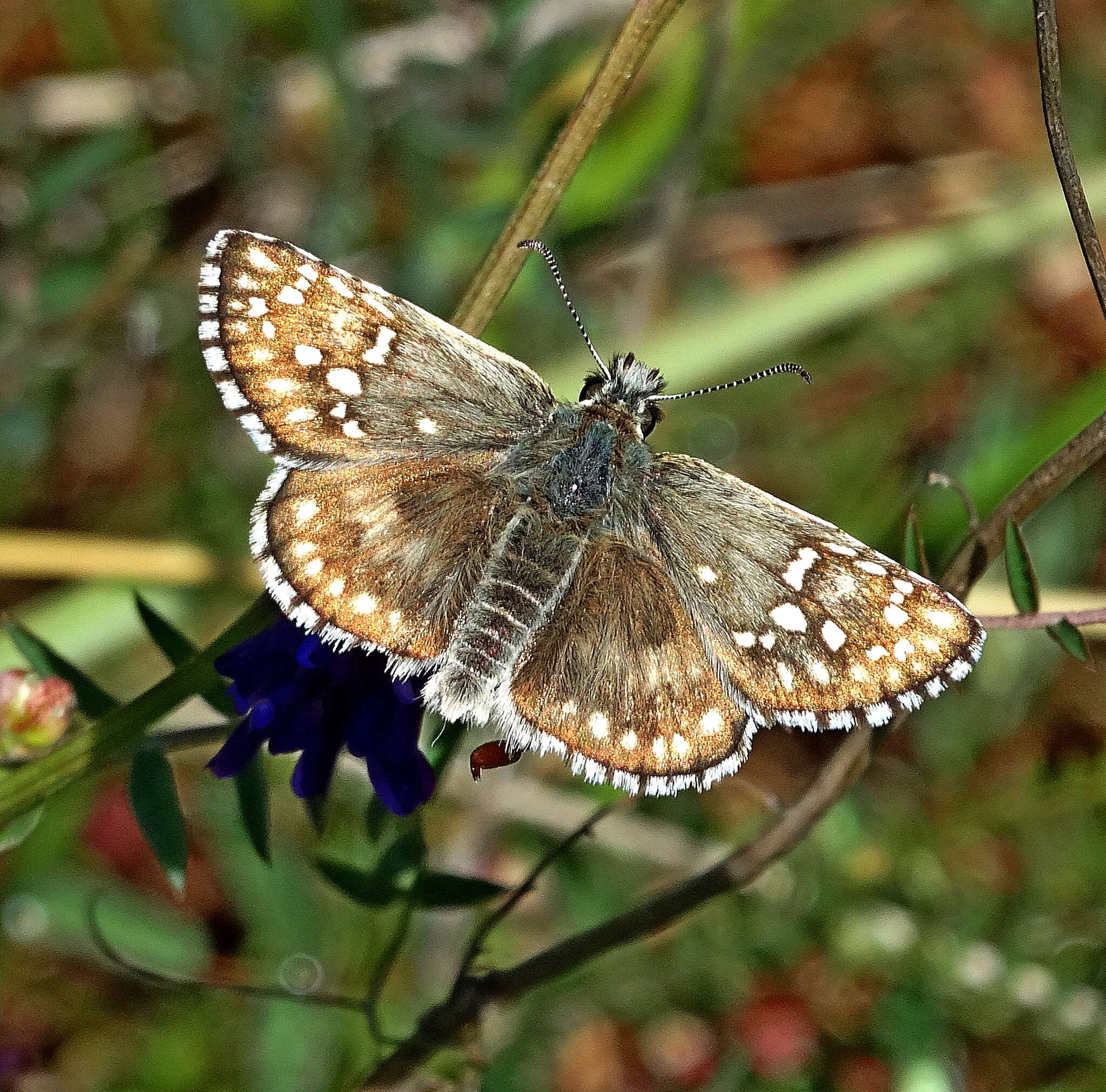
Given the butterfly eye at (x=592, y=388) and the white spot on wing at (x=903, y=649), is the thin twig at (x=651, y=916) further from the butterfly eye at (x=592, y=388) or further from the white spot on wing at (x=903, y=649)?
the butterfly eye at (x=592, y=388)

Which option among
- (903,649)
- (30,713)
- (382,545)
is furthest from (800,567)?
(30,713)

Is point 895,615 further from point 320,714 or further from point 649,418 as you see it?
point 320,714

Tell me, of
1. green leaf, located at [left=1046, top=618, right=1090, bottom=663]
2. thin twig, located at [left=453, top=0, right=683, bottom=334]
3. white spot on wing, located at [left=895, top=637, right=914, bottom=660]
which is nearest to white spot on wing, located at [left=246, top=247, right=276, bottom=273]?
thin twig, located at [left=453, top=0, right=683, bottom=334]

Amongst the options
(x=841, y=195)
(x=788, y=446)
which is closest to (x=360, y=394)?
(x=788, y=446)

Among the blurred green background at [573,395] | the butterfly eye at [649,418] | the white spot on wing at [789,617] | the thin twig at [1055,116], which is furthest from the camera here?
the blurred green background at [573,395]

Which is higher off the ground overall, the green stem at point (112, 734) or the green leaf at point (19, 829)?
the green stem at point (112, 734)

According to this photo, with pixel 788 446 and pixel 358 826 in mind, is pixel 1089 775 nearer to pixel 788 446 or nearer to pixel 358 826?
pixel 788 446

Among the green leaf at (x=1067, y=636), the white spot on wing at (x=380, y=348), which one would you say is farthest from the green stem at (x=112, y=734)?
the green leaf at (x=1067, y=636)

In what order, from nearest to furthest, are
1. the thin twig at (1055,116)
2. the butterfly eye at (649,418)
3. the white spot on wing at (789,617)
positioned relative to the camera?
1. the thin twig at (1055,116)
2. the white spot on wing at (789,617)
3. the butterfly eye at (649,418)
